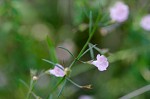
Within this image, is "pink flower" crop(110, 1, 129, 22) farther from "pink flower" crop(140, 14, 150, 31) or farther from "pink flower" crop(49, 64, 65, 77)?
"pink flower" crop(49, 64, 65, 77)

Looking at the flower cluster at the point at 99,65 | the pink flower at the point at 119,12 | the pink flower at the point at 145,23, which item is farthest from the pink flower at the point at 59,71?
the pink flower at the point at 145,23

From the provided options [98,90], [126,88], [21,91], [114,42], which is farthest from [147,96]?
[21,91]

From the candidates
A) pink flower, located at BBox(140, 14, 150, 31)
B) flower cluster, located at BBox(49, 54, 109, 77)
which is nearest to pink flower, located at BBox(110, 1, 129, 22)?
pink flower, located at BBox(140, 14, 150, 31)

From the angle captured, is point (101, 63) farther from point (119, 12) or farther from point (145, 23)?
point (145, 23)

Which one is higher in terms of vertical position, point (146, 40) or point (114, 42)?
point (114, 42)

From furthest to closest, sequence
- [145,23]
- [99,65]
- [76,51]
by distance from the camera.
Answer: [76,51] → [145,23] → [99,65]

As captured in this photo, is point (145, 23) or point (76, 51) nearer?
point (145, 23)

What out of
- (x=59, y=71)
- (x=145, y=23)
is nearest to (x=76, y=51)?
(x=145, y=23)

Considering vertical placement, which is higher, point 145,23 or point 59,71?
point 145,23

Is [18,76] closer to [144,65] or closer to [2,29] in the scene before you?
[2,29]

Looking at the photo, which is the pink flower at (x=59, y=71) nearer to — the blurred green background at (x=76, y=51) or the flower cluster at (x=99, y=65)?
the flower cluster at (x=99, y=65)
